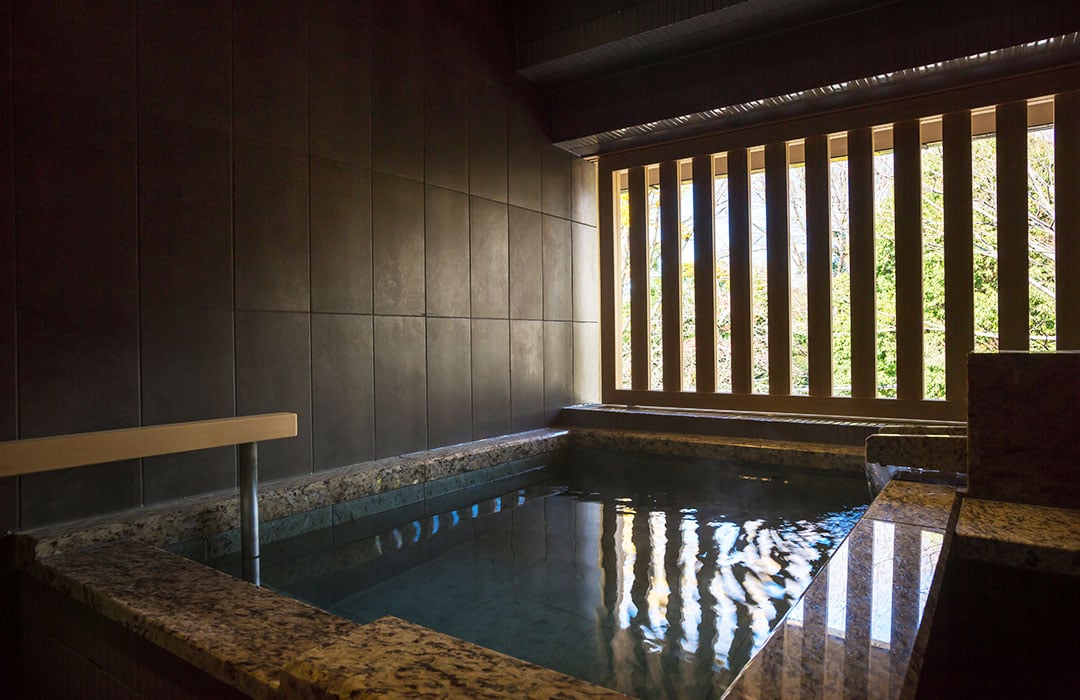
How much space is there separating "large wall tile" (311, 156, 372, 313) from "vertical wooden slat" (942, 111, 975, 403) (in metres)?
3.21

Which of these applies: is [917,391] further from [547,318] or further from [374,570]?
[374,570]

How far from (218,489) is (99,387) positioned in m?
0.62

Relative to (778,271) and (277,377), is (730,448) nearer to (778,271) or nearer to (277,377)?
(778,271)

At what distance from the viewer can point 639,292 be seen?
4.67 metres

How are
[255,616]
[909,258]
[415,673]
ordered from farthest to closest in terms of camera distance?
[909,258], [255,616], [415,673]

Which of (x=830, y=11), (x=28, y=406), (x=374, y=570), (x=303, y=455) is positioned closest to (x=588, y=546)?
(x=374, y=570)

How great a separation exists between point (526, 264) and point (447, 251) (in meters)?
0.75

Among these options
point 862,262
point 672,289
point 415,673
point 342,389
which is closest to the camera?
point 415,673

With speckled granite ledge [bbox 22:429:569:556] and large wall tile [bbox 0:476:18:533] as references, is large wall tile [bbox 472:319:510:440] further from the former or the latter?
large wall tile [bbox 0:476:18:533]

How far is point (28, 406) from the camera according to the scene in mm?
2062

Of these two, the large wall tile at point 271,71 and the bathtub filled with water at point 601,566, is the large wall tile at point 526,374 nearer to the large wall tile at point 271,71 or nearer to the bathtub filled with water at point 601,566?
the bathtub filled with water at point 601,566

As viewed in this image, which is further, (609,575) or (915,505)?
(609,575)

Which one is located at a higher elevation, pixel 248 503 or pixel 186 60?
pixel 186 60

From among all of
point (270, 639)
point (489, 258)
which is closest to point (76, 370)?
point (270, 639)
